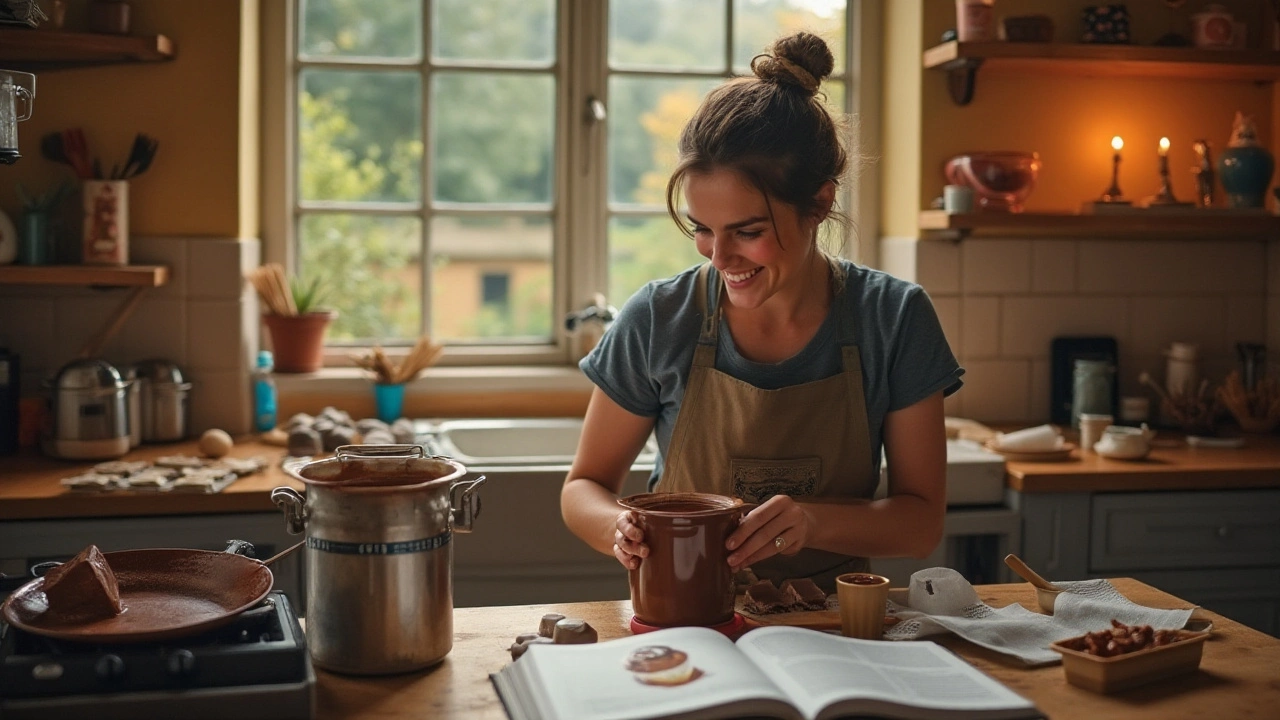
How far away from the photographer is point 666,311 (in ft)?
6.72

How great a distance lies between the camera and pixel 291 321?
3289 mm

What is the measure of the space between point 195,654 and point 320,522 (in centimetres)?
19

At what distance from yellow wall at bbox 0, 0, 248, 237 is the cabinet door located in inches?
88.6

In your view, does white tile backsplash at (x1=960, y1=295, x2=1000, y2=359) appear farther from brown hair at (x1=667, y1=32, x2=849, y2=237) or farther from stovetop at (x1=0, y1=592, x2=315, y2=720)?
stovetop at (x1=0, y1=592, x2=315, y2=720)

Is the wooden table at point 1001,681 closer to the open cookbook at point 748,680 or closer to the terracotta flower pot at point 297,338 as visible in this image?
the open cookbook at point 748,680

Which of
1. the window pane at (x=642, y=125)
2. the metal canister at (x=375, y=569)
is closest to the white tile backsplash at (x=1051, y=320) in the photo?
the window pane at (x=642, y=125)

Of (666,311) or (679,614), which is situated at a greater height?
(666,311)

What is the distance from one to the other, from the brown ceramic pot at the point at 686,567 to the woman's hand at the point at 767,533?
0.01 metres

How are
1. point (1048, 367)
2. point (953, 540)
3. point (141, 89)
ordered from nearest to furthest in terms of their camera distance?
point (953, 540) → point (141, 89) → point (1048, 367)

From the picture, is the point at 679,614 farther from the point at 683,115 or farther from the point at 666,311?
the point at 683,115

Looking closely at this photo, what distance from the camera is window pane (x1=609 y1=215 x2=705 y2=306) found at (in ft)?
12.0

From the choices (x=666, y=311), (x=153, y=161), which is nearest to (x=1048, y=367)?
(x=666, y=311)

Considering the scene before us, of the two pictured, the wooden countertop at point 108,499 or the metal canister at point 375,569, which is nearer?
the metal canister at point 375,569

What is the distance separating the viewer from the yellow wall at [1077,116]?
3.41 meters
